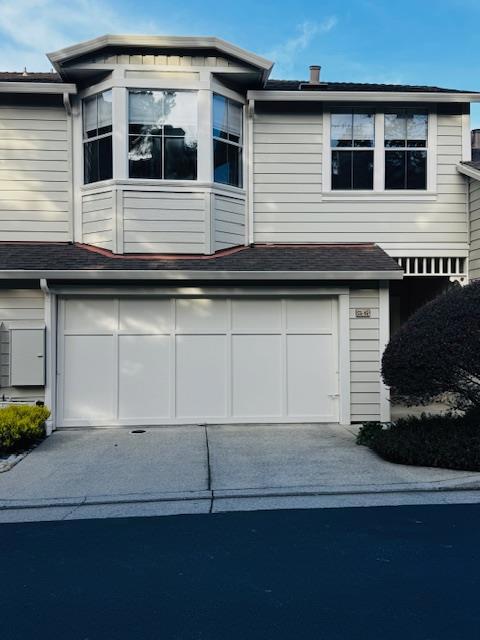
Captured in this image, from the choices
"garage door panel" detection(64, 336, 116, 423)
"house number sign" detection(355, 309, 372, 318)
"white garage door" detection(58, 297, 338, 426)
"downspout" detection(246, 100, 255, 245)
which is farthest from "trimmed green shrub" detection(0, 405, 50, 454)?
"house number sign" detection(355, 309, 372, 318)

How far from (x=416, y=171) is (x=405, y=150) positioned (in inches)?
18.0

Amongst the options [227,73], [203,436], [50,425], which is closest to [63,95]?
[227,73]

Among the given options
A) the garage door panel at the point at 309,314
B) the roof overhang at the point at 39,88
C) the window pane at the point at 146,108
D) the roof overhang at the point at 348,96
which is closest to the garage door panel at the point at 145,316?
the garage door panel at the point at 309,314

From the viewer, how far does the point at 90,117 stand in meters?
10.4

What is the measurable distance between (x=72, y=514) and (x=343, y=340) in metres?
5.67

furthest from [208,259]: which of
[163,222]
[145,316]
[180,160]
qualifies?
[180,160]

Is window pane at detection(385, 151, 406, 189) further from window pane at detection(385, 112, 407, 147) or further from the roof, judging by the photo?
the roof

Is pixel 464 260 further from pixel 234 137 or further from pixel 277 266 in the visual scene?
pixel 234 137

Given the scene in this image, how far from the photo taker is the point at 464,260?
428 inches

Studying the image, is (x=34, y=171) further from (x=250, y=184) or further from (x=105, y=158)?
(x=250, y=184)

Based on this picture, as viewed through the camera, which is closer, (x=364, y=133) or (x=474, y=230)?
(x=474, y=230)

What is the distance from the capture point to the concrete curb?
597 centimetres

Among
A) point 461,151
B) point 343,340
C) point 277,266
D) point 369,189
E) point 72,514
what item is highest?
point 461,151

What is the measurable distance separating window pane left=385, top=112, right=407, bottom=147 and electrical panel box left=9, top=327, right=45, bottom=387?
738cm
